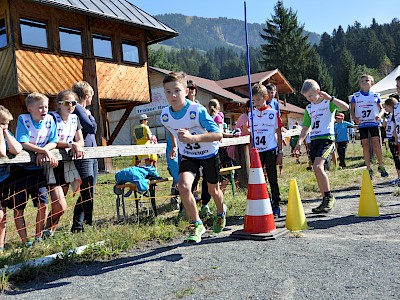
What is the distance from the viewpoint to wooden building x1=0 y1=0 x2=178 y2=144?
1497 cm

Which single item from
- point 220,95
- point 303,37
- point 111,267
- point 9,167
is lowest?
point 111,267

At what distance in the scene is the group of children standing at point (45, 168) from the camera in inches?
176

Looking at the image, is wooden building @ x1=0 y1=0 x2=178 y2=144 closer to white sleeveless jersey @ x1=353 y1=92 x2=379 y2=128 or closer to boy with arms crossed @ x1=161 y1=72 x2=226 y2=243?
white sleeveless jersey @ x1=353 y1=92 x2=379 y2=128

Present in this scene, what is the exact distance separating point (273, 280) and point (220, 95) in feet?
90.8

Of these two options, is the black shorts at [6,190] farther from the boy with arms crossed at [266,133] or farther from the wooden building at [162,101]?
the wooden building at [162,101]

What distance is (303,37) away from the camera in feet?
212

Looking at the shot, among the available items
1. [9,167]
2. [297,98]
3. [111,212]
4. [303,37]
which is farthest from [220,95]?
[303,37]

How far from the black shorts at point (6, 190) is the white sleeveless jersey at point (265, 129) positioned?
309cm

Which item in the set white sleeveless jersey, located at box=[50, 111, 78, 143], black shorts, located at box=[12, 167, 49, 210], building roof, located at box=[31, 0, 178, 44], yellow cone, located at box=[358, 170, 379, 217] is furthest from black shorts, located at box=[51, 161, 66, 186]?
building roof, located at box=[31, 0, 178, 44]

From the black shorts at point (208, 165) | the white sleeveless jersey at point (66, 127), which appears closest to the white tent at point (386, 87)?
the black shorts at point (208, 165)

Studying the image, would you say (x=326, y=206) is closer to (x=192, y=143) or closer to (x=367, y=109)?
(x=192, y=143)

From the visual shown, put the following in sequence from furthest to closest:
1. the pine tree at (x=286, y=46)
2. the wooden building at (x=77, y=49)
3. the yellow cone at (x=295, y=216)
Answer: the pine tree at (x=286, y=46) → the wooden building at (x=77, y=49) → the yellow cone at (x=295, y=216)

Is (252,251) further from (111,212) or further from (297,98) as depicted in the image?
(297,98)

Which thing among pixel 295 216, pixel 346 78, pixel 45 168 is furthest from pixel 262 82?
pixel 346 78
